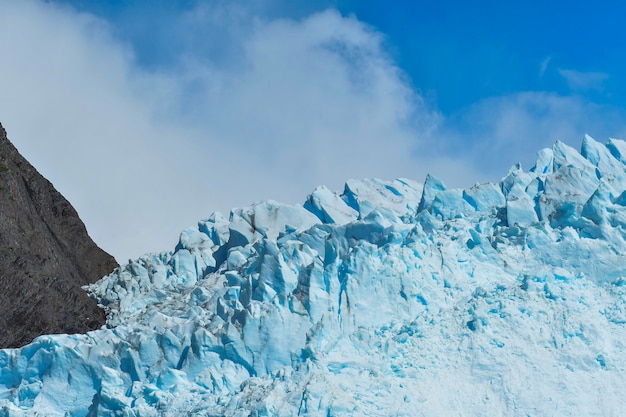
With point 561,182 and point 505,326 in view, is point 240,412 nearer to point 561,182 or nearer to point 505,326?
point 505,326

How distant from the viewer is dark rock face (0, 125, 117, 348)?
105 feet

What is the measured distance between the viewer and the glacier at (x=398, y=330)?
2222 cm

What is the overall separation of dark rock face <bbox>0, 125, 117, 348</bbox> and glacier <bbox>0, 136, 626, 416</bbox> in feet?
16.0

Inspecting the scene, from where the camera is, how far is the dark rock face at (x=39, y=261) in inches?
1257

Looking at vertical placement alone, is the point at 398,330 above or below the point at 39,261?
below

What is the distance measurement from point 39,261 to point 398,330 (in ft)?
50.4

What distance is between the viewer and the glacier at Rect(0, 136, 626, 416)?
72.9 ft

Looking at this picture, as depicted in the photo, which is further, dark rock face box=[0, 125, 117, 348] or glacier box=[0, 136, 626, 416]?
dark rock face box=[0, 125, 117, 348]

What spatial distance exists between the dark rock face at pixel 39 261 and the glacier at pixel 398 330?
4892 mm

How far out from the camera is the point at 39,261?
113 ft

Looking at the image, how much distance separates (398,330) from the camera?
934 inches

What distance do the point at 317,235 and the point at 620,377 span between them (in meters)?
9.41

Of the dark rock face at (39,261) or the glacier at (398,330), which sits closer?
the glacier at (398,330)

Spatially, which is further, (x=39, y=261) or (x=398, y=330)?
(x=39, y=261)
